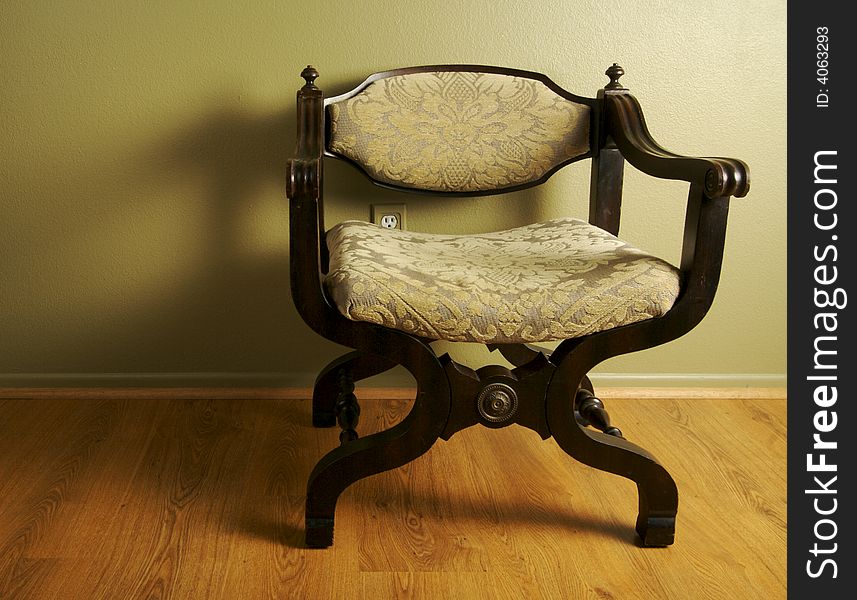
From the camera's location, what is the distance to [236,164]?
6.48 feet

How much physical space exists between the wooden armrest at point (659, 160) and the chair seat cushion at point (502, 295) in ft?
0.49

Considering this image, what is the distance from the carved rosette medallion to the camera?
1.42m

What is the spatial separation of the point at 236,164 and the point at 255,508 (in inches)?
30.6

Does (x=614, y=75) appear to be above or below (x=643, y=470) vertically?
above

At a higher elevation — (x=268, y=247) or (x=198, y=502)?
(x=268, y=247)

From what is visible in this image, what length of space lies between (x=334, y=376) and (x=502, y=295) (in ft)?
2.18

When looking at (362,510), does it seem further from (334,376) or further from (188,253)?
(188,253)

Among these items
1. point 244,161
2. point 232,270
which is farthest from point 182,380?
point 244,161

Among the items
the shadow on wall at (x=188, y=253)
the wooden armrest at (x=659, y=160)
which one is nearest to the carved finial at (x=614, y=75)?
the wooden armrest at (x=659, y=160)

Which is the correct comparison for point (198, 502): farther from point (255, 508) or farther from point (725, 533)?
point (725, 533)

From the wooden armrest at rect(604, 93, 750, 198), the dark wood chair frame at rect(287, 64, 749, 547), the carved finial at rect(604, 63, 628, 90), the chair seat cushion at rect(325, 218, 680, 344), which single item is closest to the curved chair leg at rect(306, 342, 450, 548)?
the dark wood chair frame at rect(287, 64, 749, 547)

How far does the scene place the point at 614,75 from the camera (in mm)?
1821
